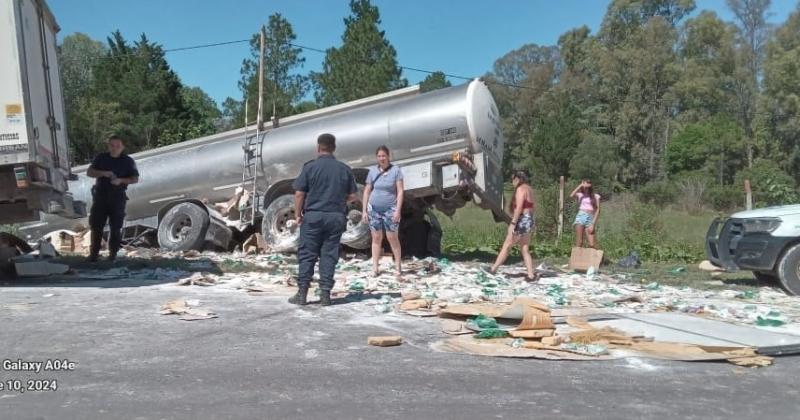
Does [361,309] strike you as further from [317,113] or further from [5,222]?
[317,113]

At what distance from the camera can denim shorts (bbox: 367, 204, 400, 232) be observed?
8.48m

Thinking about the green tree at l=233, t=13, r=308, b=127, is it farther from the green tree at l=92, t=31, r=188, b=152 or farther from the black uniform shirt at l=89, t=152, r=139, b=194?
the black uniform shirt at l=89, t=152, r=139, b=194

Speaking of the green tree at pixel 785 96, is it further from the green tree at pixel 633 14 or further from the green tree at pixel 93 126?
the green tree at pixel 93 126

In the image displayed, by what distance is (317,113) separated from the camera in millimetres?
11781

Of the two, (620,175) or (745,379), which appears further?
(620,175)

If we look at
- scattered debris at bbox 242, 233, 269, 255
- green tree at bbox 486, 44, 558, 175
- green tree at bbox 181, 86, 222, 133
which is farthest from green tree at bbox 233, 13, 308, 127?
scattered debris at bbox 242, 233, 269, 255

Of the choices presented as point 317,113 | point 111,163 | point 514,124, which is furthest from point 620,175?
point 111,163

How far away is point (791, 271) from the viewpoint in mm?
8445

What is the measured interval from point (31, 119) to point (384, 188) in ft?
12.7

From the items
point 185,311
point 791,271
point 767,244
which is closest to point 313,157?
point 185,311

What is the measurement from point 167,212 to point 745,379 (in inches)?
404

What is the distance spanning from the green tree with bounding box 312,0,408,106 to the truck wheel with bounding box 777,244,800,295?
29204mm

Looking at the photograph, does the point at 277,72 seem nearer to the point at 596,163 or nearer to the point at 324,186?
the point at 596,163

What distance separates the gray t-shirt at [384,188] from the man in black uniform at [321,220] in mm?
2030
